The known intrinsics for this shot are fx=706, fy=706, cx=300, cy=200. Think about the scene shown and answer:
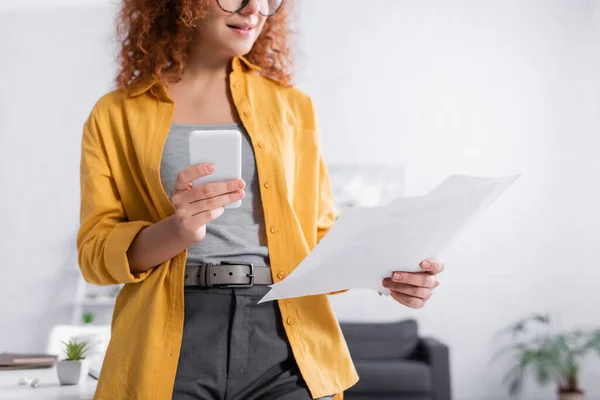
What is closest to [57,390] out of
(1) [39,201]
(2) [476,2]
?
(1) [39,201]

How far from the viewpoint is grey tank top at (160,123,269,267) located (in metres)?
1.15

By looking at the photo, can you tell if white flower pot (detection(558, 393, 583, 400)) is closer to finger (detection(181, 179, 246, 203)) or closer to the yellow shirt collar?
the yellow shirt collar

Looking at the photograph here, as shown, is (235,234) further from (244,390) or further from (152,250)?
(244,390)

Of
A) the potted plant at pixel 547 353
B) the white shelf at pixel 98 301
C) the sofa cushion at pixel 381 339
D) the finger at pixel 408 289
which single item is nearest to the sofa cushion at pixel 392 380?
the sofa cushion at pixel 381 339

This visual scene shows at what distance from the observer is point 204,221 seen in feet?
3.36

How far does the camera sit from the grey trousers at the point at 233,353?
1067 millimetres

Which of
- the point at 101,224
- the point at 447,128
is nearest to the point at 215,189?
the point at 101,224

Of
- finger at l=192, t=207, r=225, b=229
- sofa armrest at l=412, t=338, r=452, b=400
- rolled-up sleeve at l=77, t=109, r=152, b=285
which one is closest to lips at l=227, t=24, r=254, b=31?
rolled-up sleeve at l=77, t=109, r=152, b=285

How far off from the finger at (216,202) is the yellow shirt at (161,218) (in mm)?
155

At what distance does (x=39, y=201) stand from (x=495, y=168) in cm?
368

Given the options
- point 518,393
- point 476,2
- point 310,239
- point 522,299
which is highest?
point 476,2

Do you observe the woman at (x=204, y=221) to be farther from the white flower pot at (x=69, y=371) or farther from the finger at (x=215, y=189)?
the white flower pot at (x=69, y=371)

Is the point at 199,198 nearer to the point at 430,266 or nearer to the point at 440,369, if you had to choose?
the point at 430,266

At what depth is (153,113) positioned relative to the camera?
1.24m
